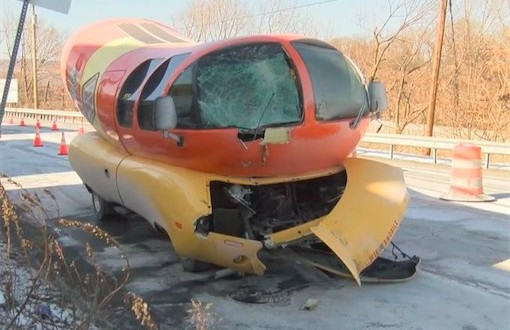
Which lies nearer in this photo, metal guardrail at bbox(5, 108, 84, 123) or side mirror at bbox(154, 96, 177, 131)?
side mirror at bbox(154, 96, 177, 131)

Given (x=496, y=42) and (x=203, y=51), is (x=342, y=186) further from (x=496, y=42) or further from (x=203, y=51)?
(x=496, y=42)

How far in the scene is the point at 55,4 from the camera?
4602mm

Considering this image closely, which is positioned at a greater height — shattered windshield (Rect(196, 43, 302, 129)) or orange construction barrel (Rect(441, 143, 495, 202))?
shattered windshield (Rect(196, 43, 302, 129))

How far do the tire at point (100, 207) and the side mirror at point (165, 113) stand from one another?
3147 millimetres

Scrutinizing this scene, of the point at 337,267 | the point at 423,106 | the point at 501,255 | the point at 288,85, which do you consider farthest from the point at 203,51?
the point at 423,106

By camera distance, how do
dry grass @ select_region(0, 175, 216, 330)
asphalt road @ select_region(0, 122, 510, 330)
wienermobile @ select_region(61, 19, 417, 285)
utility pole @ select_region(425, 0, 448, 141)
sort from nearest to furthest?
dry grass @ select_region(0, 175, 216, 330)
asphalt road @ select_region(0, 122, 510, 330)
wienermobile @ select_region(61, 19, 417, 285)
utility pole @ select_region(425, 0, 448, 141)

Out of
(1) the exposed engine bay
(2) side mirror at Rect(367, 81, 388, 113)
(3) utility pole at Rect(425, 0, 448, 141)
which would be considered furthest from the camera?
(3) utility pole at Rect(425, 0, 448, 141)

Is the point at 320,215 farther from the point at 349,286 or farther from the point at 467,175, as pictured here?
the point at 467,175

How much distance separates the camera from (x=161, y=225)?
5691 millimetres

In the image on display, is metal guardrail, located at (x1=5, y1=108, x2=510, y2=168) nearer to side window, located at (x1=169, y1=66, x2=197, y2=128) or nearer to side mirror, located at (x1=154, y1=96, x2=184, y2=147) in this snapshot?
side window, located at (x1=169, y1=66, x2=197, y2=128)

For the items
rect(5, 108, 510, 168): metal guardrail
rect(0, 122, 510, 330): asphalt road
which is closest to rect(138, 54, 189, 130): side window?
rect(0, 122, 510, 330): asphalt road

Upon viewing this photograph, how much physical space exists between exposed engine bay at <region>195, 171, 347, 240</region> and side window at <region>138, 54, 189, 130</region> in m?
0.97

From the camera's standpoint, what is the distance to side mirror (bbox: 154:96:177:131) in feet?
17.3

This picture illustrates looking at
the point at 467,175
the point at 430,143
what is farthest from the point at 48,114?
the point at 467,175
